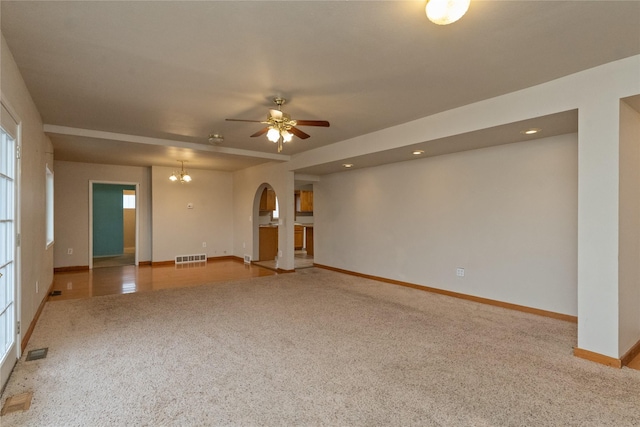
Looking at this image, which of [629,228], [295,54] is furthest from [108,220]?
[629,228]

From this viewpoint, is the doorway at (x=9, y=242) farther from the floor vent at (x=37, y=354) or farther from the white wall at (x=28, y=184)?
the white wall at (x=28, y=184)

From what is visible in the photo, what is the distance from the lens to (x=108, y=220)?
9.58m

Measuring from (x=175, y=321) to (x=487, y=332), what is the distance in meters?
3.47

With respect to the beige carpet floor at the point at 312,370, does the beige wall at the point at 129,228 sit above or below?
above

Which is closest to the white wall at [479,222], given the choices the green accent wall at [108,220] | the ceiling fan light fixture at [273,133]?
the ceiling fan light fixture at [273,133]

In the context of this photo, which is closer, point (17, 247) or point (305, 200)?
point (17, 247)

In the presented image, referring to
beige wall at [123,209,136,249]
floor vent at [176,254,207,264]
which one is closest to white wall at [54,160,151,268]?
floor vent at [176,254,207,264]

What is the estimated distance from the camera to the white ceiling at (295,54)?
2.04 metres

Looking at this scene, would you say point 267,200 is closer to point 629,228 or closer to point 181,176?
point 181,176

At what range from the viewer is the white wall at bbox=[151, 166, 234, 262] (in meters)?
7.84

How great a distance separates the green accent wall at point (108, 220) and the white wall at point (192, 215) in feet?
7.28

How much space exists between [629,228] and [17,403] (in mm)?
4887

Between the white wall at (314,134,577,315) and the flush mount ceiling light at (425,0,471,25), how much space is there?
3.00 meters

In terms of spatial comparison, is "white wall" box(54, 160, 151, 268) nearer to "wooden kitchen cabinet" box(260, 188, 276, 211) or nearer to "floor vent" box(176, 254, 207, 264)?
"floor vent" box(176, 254, 207, 264)
